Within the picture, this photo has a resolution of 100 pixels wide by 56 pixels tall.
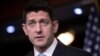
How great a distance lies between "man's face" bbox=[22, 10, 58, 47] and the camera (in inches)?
72.0

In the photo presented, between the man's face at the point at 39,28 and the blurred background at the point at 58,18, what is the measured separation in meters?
2.59

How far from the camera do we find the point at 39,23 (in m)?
1.84

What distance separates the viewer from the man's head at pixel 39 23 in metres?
1.83

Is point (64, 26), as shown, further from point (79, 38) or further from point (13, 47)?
point (13, 47)

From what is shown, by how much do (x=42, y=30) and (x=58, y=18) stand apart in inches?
124

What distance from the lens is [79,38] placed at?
572cm

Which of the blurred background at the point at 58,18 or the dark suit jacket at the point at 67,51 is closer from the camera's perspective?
the dark suit jacket at the point at 67,51

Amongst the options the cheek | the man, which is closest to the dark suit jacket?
the man

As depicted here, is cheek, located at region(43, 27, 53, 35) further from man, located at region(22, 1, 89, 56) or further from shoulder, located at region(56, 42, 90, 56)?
shoulder, located at region(56, 42, 90, 56)

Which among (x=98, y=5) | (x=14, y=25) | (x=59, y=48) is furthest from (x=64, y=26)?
(x=59, y=48)

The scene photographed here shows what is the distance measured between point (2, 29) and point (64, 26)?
3.04ft

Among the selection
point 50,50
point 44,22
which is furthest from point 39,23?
point 50,50

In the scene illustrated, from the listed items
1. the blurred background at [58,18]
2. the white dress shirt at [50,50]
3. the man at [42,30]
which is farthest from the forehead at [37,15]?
the blurred background at [58,18]

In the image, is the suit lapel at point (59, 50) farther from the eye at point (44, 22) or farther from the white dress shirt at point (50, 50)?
the eye at point (44, 22)
